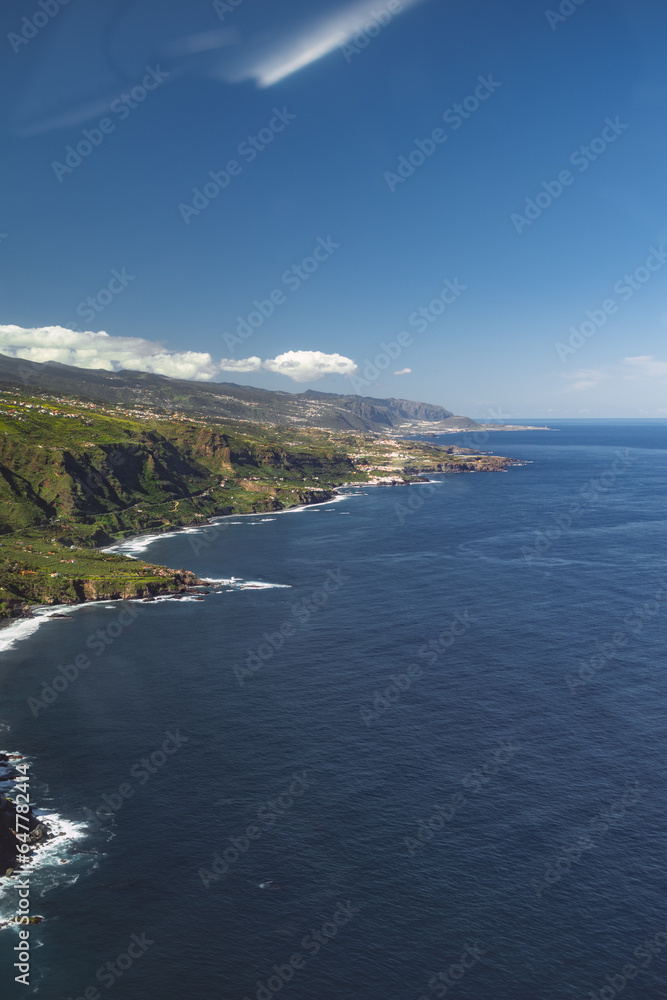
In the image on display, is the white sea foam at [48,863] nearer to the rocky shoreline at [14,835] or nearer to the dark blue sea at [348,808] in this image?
the dark blue sea at [348,808]

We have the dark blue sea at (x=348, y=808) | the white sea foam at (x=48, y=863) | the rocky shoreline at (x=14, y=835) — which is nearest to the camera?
the dark blue sea at (x=348, y=808)

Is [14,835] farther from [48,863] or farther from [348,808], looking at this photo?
[348,808]

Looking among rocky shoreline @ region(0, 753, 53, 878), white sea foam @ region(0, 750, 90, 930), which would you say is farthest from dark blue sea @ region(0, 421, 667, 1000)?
rocky shoreline @ region(0, 753, 53, 878)

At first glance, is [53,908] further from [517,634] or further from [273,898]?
[517,634]

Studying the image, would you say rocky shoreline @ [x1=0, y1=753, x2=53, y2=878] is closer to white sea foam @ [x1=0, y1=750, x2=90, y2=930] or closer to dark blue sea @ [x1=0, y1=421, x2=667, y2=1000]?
white sea foam @ [x1=0, y1=750, x2=90, y2=930]

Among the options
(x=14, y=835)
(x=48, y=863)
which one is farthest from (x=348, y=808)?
(x=14, y=835)

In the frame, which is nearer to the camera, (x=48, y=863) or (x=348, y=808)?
(x=48, y=863)

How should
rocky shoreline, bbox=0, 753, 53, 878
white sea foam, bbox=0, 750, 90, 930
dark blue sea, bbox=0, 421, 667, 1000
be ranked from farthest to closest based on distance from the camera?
rocky shoreline, bbox=0, 753, 53, 878
white sea foam, bbox=0, 750, 90, 930
dark blue sea, bbox=0, 421, 667, 1000

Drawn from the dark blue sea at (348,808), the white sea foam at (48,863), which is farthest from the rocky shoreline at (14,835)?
the dark blue sea at (348,808)
